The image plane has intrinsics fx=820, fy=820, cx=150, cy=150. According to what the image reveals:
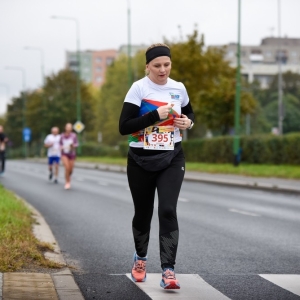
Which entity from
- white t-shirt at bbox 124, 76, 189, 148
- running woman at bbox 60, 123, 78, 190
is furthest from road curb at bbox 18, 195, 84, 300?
running woman at bbox 60, 123, 78, 190

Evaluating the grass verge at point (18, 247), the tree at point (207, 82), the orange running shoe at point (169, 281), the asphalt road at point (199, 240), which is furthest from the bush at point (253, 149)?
the orange running shoe at point (169, 281)

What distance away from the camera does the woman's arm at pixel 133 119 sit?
6.37 meters

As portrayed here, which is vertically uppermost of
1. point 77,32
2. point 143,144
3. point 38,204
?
point 77,32

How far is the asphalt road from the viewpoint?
22.3 feet

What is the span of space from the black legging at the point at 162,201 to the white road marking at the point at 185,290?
220 mm

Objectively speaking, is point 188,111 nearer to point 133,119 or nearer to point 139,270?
point 133,119

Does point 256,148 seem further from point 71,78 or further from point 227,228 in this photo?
point 71,78

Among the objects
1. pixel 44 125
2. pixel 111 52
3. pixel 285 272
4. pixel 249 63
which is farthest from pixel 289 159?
pixel 111 52

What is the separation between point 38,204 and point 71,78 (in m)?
60.2

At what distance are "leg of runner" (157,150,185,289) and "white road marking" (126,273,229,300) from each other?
9 cm

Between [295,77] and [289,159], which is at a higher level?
[295,77]

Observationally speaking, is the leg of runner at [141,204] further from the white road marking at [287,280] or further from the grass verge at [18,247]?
the white road marking at [287,280]

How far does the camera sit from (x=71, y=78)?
76.0 meters

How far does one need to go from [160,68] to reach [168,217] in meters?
1.17
